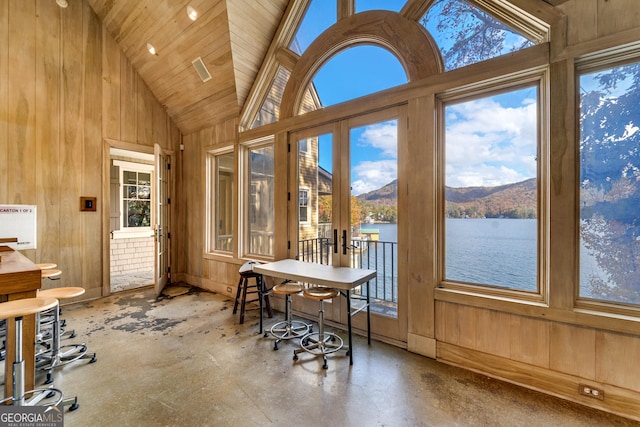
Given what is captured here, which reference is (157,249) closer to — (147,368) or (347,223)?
(147,368)

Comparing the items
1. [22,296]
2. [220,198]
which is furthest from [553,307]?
[220,198]

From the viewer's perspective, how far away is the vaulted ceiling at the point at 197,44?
3.47 meters

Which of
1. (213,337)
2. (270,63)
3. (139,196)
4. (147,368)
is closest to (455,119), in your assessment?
(270,63)

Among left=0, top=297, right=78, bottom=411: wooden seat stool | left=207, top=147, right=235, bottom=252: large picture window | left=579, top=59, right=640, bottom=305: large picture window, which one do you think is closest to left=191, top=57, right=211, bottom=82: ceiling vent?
left=207, top=147, right=235, bottom=252: large picture window

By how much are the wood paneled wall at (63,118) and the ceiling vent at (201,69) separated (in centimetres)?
153

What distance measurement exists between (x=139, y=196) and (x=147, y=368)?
16.8ft

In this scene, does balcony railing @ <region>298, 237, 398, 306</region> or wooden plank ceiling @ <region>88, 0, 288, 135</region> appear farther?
wooden plank ceiling @ <region>88, 0, 288, 135</region>

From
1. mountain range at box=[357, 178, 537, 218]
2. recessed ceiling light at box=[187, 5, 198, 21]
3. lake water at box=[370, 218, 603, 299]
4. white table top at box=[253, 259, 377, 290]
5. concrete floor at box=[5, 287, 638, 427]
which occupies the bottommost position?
concrete floor at box=[5, 287, 638, 427]

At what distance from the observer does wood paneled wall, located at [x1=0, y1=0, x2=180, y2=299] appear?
375 cm

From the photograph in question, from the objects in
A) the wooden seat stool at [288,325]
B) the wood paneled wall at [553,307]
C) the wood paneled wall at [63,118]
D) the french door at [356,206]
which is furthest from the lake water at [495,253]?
the wood paneled wall at [63,118]

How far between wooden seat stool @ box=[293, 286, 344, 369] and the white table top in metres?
0.14

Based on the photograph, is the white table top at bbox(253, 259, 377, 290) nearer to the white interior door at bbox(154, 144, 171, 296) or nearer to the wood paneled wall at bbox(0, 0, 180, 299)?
the white interior door at bbox(154, 144, 171, 296)

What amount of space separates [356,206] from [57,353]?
10.1ft

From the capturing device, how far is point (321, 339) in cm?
267
